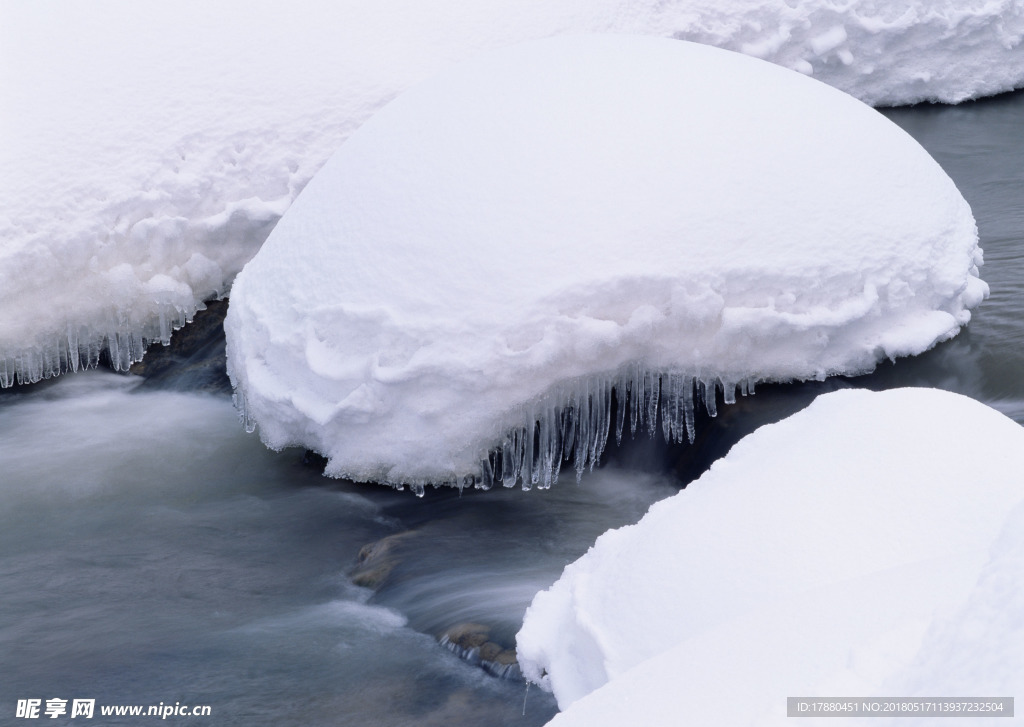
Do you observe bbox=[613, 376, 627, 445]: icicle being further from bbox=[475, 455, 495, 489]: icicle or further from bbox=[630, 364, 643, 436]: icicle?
bbox=[475, 455, 495, 489]: icicle

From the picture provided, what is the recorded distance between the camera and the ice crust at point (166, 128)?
181 inches

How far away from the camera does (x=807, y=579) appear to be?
199cm

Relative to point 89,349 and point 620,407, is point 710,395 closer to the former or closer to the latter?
point 620,407

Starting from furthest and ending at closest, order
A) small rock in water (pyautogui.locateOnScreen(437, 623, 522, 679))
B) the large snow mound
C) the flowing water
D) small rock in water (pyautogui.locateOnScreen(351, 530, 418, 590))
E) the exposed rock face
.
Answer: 1. the exposed rock face
2. the large snow mound
3. small rock in water (pyautogui.locateOnScreen(351, 530, 418, 590))
4. the flowing water
5. small rock in water (pyautogui.locateOnScreen(437, 623, 522, 679))

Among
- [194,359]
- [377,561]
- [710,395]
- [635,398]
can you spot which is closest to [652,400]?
[635,398]

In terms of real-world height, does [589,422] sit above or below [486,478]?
above

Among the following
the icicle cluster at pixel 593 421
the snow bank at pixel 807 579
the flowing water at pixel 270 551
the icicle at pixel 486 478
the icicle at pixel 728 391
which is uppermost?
the snow bank at pixel 807 579

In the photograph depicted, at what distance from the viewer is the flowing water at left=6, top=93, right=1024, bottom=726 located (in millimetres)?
2664

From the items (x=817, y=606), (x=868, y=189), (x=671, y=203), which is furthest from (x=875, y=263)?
(x=817, y=606)

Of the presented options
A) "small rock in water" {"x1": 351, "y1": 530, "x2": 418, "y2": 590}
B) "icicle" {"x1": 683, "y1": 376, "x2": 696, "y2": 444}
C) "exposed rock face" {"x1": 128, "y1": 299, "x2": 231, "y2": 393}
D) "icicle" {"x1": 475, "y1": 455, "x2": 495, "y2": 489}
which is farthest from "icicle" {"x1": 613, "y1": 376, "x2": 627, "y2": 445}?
"exposed rock face" {"x1": 128, "y1": 299, "x2": 231, "y2": 393}

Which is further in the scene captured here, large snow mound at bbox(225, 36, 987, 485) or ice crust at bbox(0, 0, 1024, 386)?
ice crust at bbox(0, 0, 1024, 386)

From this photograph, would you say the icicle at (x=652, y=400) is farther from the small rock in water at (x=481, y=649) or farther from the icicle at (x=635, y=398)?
the small rock in water at (x=481, y=649)

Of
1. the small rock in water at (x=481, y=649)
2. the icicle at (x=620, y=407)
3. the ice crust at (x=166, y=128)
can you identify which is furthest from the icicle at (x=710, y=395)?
the ice crust at (x=166, y=128)

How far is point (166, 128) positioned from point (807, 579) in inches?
155
